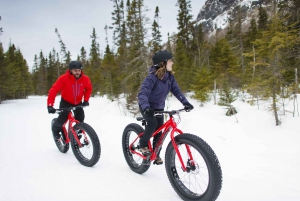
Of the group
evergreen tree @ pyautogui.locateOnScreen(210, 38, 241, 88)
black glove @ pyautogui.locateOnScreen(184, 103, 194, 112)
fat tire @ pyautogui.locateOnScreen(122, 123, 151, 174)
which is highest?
evergreen tree @ pyautogui.locateOnScreen(210, 38, 241, 88)

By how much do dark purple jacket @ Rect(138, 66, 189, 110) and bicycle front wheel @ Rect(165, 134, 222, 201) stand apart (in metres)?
0.89

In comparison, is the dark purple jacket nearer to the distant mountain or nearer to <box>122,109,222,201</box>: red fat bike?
<box>122,109,222,201</box>: red fat bike

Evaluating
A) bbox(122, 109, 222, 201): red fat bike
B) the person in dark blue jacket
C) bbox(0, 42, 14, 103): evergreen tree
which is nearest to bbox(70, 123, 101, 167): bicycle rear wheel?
bbox(122, 109, 222, 201): red fat bike

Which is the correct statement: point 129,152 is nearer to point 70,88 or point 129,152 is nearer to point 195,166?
point 195,166

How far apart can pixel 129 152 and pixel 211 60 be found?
29.0m

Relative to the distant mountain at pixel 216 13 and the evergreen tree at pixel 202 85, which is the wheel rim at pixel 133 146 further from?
the distant mountain at pixel 216 13

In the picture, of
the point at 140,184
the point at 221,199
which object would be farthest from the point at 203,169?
the point at 140,184

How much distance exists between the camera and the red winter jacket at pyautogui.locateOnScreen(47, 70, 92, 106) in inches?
189

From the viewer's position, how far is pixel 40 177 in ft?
12.6

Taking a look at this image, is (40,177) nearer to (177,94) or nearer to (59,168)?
(59,168)

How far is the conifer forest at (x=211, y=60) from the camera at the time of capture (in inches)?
465

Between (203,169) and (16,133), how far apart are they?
8277 mm

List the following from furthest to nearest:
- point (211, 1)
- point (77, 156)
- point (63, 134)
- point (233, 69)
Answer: point (211, 1) < point (233, 69) < point (63, 134) < point (77, 156)

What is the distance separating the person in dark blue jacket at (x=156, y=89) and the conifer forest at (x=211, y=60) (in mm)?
10053
